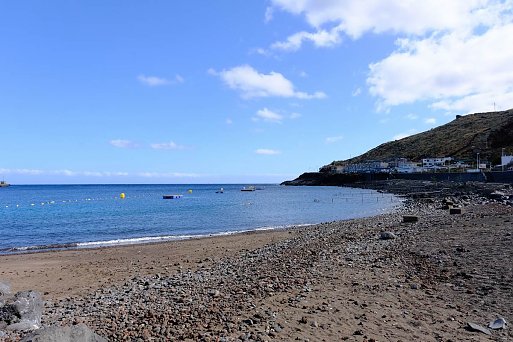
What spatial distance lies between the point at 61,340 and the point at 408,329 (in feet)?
19.7

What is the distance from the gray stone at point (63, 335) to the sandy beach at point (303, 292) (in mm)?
1126

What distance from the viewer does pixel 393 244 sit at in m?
17.1

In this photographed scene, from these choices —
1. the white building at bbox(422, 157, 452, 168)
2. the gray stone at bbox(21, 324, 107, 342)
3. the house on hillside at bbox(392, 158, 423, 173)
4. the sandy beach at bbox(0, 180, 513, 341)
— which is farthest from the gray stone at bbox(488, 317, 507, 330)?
the white building at bbox(422, 157, 452, 168)

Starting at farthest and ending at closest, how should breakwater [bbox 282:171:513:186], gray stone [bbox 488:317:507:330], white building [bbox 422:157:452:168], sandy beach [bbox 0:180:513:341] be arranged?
white building [bbox 422:157:452:168]
breakwater [bbox 282:171:513:186]
sandy beach [bbox 0:180:513:341]
gray stone [bbox 488:317:507:330]

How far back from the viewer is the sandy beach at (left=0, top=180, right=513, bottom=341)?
777 cm

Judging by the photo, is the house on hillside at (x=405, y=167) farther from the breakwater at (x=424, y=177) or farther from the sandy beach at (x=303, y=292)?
the sandy beach at (x=303, y=292)

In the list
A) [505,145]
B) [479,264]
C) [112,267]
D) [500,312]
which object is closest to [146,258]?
[112,267]

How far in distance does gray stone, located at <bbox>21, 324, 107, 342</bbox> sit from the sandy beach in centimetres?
113

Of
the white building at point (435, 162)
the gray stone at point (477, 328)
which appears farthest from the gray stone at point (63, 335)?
the white building at point (435, 162)

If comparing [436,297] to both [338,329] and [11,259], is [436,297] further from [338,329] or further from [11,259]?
[11,259]

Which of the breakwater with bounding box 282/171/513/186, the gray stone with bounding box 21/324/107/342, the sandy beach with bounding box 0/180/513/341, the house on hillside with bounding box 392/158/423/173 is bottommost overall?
the sandy beach with bounding box 0/180/513/341

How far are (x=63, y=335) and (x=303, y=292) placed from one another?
5743 mm

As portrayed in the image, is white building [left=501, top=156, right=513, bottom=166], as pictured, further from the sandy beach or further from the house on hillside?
the sandy beach

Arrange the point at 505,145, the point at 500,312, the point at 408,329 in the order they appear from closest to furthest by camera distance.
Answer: the point at 408,329 → the point at 500,312 → the point at 505,145
